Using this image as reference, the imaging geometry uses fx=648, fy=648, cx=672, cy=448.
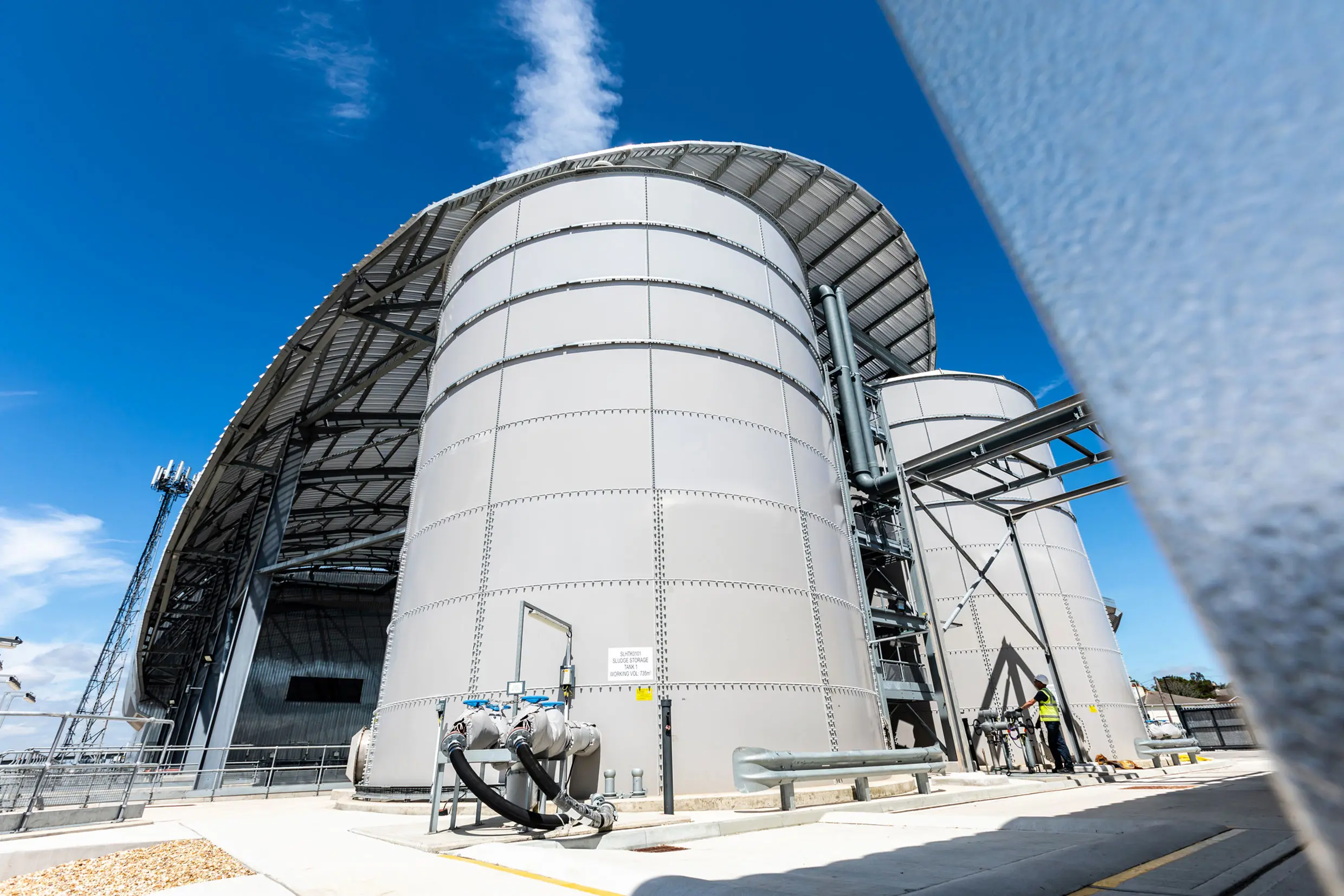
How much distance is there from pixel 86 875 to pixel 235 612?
1885 centimetres

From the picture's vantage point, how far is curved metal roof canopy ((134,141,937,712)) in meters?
17.2

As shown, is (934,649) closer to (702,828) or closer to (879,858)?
(702,828)

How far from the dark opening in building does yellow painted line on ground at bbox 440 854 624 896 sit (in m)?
35.6

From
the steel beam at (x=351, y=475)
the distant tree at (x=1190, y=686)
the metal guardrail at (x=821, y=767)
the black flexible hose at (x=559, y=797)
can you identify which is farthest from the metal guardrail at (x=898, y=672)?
the distant tree at (x=1190, y=686)

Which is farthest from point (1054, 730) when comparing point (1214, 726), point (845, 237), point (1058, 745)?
point (1214, 726)

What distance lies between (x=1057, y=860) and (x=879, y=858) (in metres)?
1.17

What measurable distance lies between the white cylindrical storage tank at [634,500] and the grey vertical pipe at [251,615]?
10.3 metres

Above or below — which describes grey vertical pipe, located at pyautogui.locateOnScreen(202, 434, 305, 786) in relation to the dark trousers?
above

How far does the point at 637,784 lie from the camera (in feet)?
25.0

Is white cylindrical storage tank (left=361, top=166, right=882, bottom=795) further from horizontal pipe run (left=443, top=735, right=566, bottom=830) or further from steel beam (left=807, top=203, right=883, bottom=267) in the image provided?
steel beam (left=807, top=203, right=883, bottom=267)

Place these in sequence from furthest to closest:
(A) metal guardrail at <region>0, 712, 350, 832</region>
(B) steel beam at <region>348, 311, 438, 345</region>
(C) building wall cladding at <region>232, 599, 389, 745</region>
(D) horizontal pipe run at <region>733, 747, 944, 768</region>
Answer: (C) building wall cladding at <region>232, 599, 389, 745</region>
(B) steel beam at <region>348, 311, 438, 345</region>
(A) metal guardrail at <region>0, 712, 350, 832</region>
(D) horizontal pipe run at <region>733, 747, 944, 768</region>

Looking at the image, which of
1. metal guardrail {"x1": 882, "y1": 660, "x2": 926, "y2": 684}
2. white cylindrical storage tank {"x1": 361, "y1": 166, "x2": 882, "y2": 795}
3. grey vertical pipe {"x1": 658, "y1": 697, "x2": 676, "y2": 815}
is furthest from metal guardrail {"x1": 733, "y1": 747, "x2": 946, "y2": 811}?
metal guardrail {"x1": 882, "y1": 660, "x2": 926, "y2": 684}

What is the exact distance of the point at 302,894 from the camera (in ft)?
12.2

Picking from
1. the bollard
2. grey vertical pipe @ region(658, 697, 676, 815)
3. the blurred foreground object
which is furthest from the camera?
the bollard
